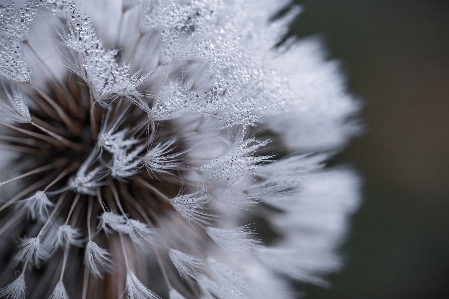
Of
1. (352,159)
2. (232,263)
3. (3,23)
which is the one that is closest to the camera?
(3,23)

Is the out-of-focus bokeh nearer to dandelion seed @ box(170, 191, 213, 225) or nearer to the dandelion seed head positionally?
the dandelion seed head

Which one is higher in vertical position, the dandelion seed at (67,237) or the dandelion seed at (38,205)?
the dandelion seed at (38,205)

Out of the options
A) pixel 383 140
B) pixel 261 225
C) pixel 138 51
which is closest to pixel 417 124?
pixel 383 140

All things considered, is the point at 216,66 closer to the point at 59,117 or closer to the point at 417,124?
the point at 59,117

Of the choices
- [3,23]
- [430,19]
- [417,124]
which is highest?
[430,19]

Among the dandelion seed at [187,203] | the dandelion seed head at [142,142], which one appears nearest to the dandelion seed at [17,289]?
the dandelion seed head at [142,142]

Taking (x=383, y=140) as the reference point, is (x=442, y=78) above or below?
above

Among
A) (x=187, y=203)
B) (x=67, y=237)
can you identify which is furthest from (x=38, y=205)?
(x=187, y=203)

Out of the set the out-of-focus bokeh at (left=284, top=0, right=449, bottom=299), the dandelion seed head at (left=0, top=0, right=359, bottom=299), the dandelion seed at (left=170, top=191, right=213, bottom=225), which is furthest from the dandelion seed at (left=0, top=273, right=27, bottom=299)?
the out-of-focus bokeh at (left=284, top=0, right=449, bottom=299)

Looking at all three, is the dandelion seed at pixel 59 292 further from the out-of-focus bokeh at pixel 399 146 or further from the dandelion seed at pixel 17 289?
the out-of-focus bokeh at pixel 399 146
